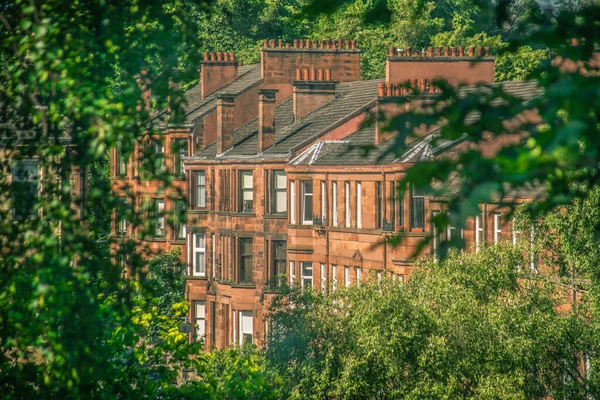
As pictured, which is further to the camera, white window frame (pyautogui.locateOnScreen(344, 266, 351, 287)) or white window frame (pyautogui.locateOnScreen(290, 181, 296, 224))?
white window frame (pyautogui.locateOnScreen(290, 181, 296, 224))

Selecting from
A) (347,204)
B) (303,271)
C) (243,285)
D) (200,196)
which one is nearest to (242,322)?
(243,285)

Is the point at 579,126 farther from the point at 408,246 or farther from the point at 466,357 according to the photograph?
the point at 408,246

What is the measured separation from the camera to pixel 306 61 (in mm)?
57875

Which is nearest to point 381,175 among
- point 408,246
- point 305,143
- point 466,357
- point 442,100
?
point 408,246

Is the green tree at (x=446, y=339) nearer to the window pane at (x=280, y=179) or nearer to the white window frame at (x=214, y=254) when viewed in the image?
the window pane at (x=280, y=179)

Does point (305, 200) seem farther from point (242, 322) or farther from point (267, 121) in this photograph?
point (242, 322)

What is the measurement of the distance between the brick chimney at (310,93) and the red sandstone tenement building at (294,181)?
0.05 meters

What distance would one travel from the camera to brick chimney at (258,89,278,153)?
51062 millimetres

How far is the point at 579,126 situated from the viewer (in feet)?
19.8

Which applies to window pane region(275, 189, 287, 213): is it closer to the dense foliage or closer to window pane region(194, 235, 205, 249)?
window pane region(194, 235, 205, 249)

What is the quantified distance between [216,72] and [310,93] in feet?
42.8

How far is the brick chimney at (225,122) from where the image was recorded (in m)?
54.8

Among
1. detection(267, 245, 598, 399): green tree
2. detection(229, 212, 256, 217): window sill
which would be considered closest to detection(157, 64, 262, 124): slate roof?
detection(229, 212, 256, 217): window sill

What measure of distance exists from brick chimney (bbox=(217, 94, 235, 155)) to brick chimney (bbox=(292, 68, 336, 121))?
320cm
